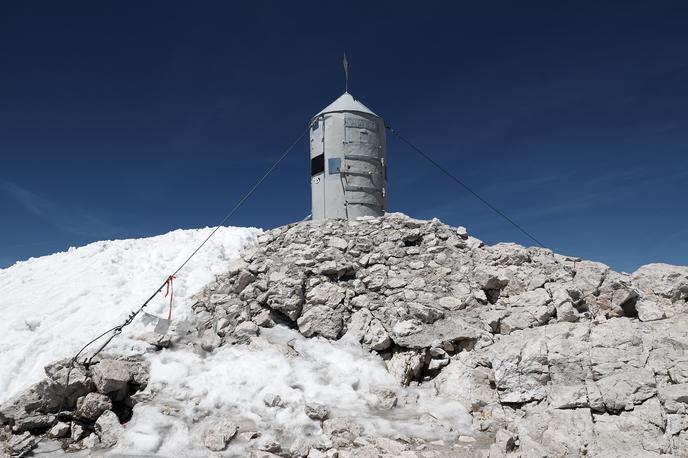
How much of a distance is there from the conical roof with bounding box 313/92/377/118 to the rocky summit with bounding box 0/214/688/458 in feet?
15.9

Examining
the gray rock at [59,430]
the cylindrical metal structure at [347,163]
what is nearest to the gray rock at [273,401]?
the gray rock at [59,430]

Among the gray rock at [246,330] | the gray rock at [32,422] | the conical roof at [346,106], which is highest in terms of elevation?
the conical roof at [346,106]

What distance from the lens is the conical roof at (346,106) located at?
698 inches

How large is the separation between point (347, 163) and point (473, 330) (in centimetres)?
848

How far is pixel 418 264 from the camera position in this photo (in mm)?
13812

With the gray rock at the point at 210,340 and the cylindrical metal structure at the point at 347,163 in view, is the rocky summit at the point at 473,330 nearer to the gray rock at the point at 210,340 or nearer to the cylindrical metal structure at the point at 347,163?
the gray rock at the point at 210,340

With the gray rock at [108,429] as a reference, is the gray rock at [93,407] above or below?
above

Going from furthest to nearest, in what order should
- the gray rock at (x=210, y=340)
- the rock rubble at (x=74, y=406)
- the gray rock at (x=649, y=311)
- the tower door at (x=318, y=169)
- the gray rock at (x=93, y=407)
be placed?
the tower door at (x=318, y=169) → the gray rock at (x=210, y=340) → the gray rock at (x=649, y=311) → the gray rock at (x=93, y=407) → the rock rubble at (x=74, y=406)

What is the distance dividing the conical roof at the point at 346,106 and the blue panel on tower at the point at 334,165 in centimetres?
209

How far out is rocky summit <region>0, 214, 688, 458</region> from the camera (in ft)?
26.8

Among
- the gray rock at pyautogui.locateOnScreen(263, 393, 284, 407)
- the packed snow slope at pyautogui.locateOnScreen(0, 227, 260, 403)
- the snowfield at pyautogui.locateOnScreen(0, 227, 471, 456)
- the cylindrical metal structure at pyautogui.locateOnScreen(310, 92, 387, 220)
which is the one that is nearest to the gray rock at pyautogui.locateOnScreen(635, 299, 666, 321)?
the snowfield at pyautogui.locateOnScreen(0, 227, 471, 456)

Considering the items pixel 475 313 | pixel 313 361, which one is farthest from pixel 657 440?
pixel 313 361

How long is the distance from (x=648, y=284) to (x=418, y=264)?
21.2 ft

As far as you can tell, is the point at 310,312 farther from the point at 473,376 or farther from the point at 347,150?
the point at 347,150
